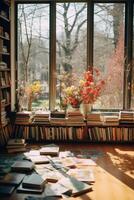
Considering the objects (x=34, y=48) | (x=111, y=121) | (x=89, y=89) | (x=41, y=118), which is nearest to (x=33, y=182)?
(x=41, y=118)

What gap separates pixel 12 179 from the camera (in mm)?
4207

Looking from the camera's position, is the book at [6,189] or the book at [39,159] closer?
the book at [6,189]

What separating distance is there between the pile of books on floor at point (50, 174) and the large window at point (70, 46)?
66.7 inches

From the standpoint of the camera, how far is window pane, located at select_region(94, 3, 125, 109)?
22.0 feet

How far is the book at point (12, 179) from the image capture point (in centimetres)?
411

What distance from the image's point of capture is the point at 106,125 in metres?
6.27

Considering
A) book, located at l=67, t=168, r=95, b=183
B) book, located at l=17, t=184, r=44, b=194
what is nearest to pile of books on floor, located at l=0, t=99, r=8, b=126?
book, located at l=67, t=168, r=95, b=183

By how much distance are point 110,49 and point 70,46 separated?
0.78 metres

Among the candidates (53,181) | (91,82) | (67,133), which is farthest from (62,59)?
(53,181)

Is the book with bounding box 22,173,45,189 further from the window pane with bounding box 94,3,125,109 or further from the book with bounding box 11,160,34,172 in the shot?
the window pane with bounding box 94,3,125,109

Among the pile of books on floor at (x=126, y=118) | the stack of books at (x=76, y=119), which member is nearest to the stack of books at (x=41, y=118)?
the stack of books at (x=76, y=119)

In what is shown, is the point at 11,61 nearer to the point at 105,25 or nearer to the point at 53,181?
the point at 105,25

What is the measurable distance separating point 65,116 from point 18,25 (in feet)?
6.63

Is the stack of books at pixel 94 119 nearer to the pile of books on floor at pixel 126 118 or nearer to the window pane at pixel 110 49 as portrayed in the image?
the pile of books on floor at pixel 126 118
